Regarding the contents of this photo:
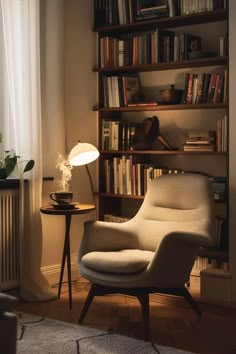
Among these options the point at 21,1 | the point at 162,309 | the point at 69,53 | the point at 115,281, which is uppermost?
the point at 21,1

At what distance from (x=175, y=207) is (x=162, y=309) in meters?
0.71

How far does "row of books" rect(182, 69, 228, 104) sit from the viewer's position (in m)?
4.50

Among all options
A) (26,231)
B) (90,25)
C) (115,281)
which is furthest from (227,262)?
(90,25)

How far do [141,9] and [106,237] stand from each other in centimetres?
194

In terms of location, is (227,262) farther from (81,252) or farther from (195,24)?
(195,24)

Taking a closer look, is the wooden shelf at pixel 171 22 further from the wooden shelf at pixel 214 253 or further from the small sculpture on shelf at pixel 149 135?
the wooden shelf at pixel 214 253

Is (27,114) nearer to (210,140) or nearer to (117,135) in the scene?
(117,135)

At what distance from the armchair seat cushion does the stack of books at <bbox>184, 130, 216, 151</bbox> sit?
107 cm

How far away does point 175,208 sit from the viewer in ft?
13.9

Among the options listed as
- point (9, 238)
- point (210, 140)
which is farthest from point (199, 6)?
point (9, 238)

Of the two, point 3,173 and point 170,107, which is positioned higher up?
point 170,107

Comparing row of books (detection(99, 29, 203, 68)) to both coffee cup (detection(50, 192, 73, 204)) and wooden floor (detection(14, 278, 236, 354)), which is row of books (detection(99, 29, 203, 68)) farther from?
wooden floor (detection(14, 278, 236, 354))

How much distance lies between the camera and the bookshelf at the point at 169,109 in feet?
15.2

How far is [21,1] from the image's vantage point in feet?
14.4
